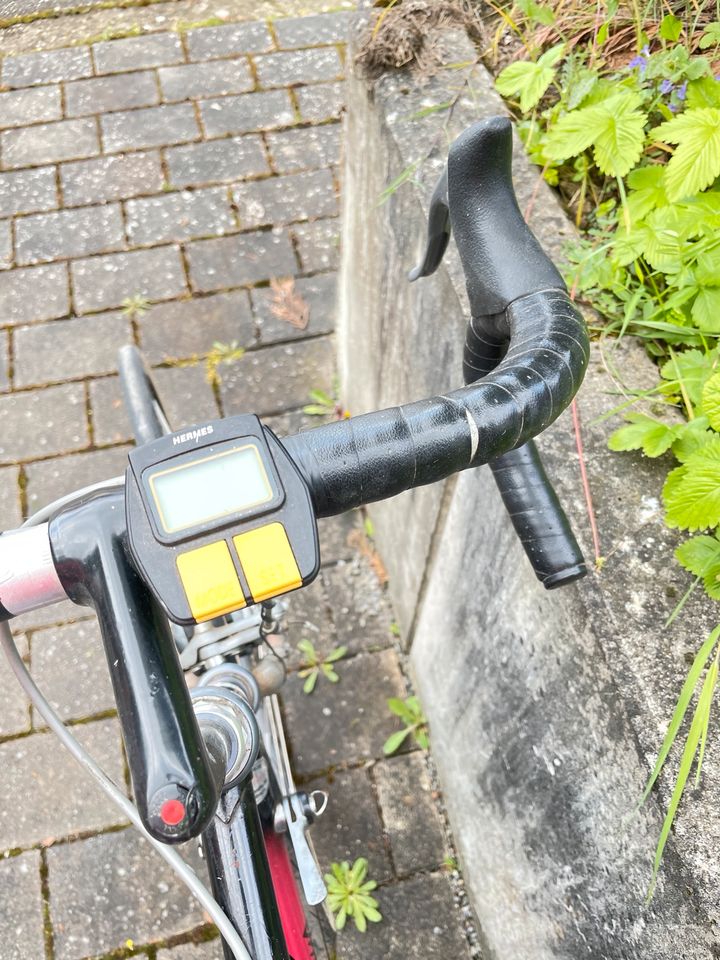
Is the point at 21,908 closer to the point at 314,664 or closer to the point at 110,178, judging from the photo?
the point at 314,664

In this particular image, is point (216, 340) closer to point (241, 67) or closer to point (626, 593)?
point (241, 67)

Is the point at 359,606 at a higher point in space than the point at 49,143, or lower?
lower

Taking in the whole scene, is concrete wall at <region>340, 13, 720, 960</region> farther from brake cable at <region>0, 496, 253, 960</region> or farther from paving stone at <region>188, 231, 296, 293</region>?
paving stone at <region>188, 231, 296, 293</region>

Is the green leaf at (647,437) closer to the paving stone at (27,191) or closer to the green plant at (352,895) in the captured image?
the green plant at (352,895)

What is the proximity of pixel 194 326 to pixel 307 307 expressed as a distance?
43 centimetres

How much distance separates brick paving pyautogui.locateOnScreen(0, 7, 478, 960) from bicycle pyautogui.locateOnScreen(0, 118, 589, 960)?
4.11 feet

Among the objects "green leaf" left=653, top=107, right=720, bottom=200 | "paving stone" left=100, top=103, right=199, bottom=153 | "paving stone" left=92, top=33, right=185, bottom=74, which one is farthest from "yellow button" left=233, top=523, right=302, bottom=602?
"paving stone" left=92, top=33, right=185, bottom=74

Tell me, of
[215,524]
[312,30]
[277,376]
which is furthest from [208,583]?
[312,30]

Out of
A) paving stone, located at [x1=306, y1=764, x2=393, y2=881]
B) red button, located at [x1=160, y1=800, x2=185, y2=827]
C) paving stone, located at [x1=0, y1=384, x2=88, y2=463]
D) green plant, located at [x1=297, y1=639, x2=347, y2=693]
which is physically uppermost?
red button, located at [x1=160, y1=800, x2=185, y2=827]

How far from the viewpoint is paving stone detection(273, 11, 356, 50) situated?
3.45 metres

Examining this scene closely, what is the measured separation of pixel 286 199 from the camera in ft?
9.86

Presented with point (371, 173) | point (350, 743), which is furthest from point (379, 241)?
point (350, 743)

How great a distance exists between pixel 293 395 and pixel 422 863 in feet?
5.06

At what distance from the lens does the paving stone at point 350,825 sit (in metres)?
1.92
